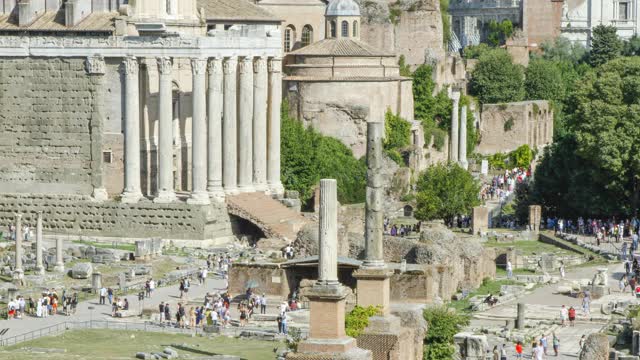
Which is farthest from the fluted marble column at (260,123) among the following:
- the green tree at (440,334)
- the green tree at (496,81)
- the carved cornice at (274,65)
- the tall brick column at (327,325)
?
the green tree at (496,81)

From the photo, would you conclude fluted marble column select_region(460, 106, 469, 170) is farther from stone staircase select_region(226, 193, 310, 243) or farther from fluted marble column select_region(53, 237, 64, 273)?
fluted marble column select_region(53, 237, 64, 273)

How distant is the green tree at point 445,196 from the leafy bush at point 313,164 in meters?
3.46

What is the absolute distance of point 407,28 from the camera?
437ft

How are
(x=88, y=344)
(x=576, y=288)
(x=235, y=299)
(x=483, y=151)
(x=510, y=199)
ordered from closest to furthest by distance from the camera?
(x=88, y=344)
(x=235, y=299)
(x=576, y=288)
(x=510, y=199)
(x=483, y=151)

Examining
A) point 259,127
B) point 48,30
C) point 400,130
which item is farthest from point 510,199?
point 48,30

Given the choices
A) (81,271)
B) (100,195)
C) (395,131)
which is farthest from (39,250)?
(395,131)

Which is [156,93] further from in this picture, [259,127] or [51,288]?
[51,288]

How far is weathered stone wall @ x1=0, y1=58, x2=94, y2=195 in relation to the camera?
305ft

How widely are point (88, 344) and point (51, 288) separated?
→ 11421 mm

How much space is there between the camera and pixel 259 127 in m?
96.9

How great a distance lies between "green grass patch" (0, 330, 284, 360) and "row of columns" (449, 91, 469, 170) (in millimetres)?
56425

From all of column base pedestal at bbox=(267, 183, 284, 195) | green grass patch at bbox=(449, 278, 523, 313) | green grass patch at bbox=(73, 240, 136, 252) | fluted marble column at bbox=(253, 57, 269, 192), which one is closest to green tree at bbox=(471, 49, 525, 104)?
column base pedestal at bbox=(267, 183, 284, 195)

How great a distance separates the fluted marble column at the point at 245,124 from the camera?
95.6 meters

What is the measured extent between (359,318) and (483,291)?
23462mm
